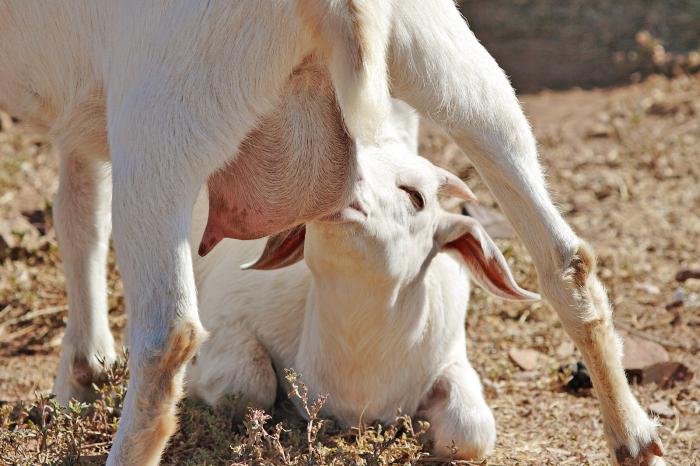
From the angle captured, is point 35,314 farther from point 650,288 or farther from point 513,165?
point 650,288

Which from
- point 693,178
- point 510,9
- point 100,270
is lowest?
point 100,270

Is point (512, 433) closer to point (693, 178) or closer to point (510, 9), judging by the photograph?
point (693, 178)

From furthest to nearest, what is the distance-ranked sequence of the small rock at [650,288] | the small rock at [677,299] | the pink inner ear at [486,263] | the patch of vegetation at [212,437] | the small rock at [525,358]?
the small rock at [650,288] → the small rock at [677,299] → the small rock at [525,358] → the pink inner ear at [486,263] → the patch of vegetation at [212,437]

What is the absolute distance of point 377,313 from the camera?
3.77 meters

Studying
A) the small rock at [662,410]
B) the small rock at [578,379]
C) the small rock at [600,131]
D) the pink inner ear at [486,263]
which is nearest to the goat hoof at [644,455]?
the pink inner ear at [486,263]

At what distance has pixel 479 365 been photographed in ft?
15.2

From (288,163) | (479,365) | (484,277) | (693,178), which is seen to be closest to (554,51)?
→ (693,178)

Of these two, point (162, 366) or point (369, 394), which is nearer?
point (162, 366)

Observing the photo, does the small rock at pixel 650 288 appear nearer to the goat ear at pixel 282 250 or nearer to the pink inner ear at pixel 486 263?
the pink inner ear at pixel 486 263

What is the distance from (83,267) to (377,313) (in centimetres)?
122

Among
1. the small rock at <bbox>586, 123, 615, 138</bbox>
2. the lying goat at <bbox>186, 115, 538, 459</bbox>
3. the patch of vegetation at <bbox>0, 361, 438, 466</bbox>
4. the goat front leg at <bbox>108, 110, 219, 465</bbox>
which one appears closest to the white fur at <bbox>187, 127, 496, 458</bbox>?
the lying goat at <bbox>186, 115, 538, 459</bbox>

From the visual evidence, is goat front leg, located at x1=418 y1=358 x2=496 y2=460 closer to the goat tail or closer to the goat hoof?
the goat hoof

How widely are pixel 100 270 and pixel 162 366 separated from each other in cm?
139

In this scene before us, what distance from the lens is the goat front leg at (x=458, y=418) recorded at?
368cm
